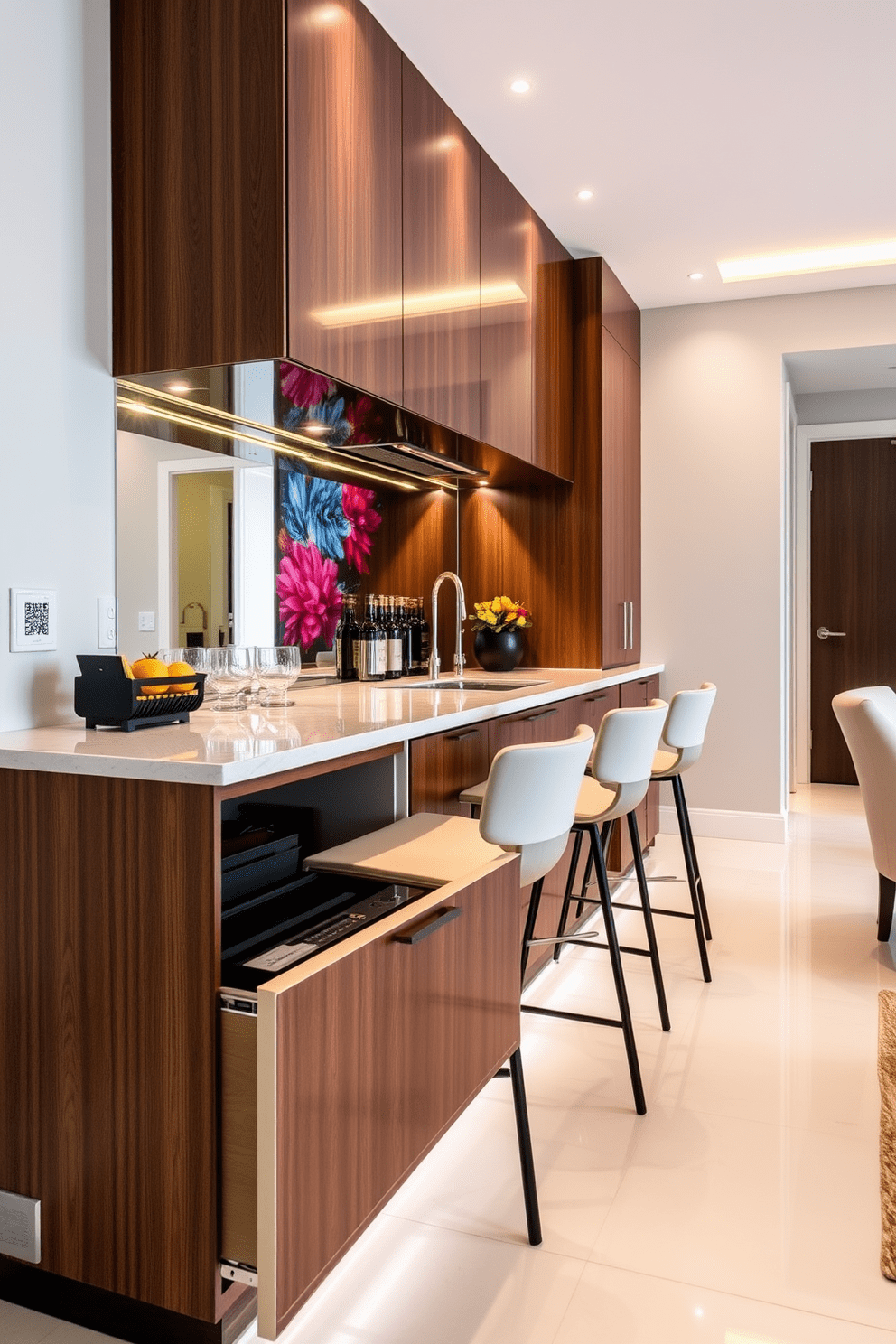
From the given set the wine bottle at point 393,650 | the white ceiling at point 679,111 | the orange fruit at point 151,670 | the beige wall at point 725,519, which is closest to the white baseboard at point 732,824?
the beige wall at point 725,519

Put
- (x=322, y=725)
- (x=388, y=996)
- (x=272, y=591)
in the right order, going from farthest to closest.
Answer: (x=272, y=591), (x=322, y=725), (x=388, y=996)

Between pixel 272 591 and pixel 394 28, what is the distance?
148 cm

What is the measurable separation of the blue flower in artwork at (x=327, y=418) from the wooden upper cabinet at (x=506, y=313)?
1.56 feet

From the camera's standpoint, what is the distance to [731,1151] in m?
2.05

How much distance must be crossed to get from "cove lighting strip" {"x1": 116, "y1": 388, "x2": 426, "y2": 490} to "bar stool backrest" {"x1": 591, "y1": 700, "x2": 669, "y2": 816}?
121cm

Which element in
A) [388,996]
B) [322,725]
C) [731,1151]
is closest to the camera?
[388,996]

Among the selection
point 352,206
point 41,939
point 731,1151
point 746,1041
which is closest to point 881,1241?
point 731,1151

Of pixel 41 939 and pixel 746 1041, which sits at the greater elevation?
pixel 41 939

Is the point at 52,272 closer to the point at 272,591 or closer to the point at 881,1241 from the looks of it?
the point at 272,591

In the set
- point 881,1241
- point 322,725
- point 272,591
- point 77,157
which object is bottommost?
point 881,1241

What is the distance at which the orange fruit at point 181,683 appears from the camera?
1917mm

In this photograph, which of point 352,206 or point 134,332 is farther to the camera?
point 352,206

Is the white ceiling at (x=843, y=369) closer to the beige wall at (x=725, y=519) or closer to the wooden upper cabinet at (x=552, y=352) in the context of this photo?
the beige wall at (x=725, y=519)

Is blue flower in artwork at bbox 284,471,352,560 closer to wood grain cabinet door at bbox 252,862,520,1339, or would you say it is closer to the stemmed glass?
the stemmed glass
